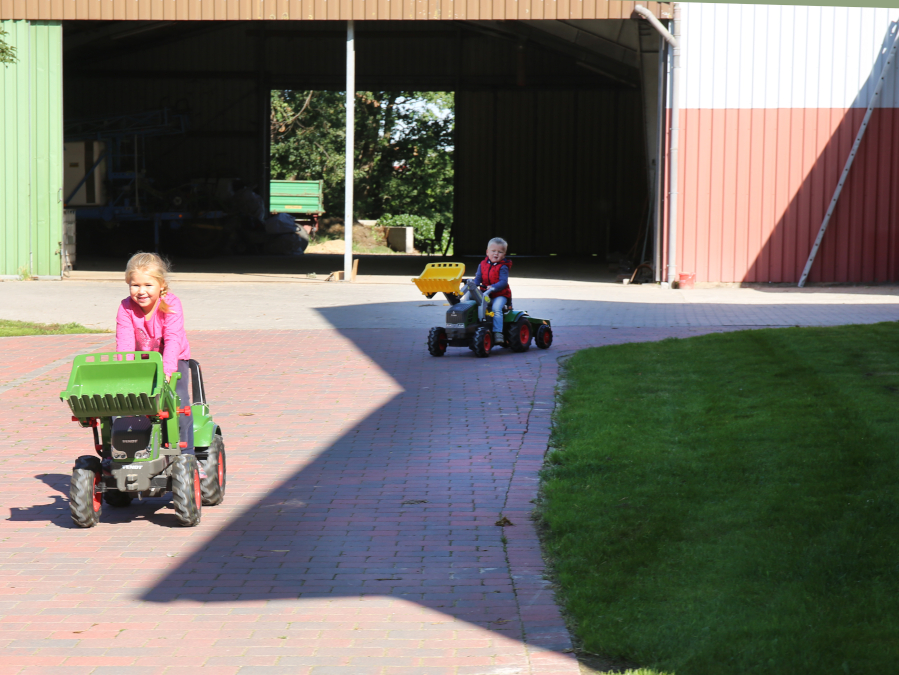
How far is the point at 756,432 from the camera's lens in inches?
282

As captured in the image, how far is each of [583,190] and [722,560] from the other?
28589 mm

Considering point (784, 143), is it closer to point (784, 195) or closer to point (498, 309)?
point (784, 195)

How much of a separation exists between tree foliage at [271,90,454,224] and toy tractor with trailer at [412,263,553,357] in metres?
35.3

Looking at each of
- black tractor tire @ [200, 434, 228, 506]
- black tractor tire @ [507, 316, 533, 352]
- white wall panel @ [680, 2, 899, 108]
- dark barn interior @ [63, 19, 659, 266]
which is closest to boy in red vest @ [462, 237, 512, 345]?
black tractor tire @ [507, 316, 533, 352]

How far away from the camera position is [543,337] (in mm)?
11953

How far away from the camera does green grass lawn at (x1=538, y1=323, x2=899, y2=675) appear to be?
388 cm

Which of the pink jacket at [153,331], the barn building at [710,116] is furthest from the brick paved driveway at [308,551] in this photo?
the barn building at [710,116]

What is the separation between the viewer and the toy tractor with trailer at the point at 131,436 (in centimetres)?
515

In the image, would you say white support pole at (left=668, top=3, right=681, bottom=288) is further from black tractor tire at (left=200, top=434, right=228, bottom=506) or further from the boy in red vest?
black tractor tire at (left=200, top=434, right=228, bottom=506)

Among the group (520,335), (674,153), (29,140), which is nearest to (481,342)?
(520,335)

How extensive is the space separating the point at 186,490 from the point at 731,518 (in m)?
2.80

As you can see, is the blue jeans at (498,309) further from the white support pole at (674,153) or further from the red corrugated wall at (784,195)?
the red corrugated wall at (784,195)

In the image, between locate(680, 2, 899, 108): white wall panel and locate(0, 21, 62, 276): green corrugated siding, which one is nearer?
locate(680, 2, 899, 108): white wall panel

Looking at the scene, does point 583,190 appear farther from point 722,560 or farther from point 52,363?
Result: point 722,560
